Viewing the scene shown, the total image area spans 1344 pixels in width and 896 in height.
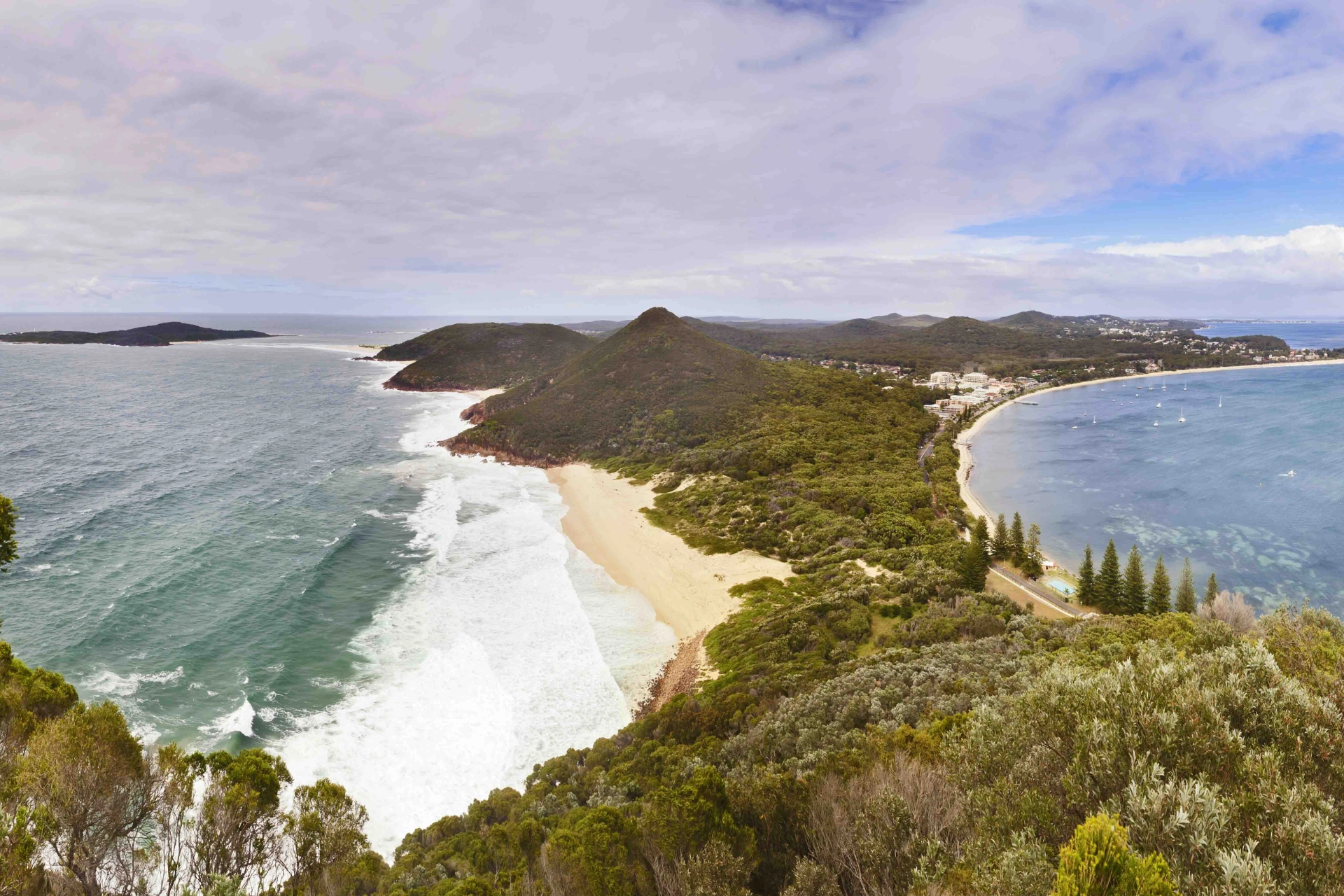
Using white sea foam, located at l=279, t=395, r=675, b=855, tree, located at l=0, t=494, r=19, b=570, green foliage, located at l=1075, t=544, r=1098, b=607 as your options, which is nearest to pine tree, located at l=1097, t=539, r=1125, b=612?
green foliage, located at l=1075, t=544, r=1098, b=607

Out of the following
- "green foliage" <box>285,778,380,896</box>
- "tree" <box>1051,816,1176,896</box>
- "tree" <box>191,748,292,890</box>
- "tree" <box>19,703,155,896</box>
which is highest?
"tree" <box>1051,816,1176,896</box>

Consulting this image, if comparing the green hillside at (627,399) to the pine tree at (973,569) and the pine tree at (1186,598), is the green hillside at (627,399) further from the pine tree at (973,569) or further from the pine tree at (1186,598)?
the pine tree at (1186,598)

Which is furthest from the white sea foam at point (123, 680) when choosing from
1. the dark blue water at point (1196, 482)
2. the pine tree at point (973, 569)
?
the dark blue water at point (1196, 482)

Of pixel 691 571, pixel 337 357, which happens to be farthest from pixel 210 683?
pixel 337 357

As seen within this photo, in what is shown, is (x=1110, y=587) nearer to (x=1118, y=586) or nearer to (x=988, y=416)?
(x=1118, y=586)

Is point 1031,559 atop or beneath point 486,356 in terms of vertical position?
beneath

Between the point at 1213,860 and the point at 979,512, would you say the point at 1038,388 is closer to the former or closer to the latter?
the point at 979,512

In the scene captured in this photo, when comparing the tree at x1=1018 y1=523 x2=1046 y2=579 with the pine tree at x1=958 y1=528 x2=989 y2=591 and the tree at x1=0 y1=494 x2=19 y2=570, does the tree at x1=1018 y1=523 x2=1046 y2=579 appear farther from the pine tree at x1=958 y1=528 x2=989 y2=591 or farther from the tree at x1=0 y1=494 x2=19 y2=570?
the tree at x1=0 y1=494 x2=19 y2=570

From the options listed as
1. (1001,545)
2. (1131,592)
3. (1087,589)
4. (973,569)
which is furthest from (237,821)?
(1001,545)
